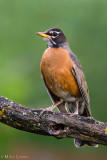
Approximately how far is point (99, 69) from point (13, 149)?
7.81ft

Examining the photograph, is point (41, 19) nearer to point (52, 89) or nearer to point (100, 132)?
point (52, 89)

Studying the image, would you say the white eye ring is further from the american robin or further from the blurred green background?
the blurred green background

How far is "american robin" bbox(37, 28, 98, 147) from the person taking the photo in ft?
24.6

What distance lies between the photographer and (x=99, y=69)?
7766mm

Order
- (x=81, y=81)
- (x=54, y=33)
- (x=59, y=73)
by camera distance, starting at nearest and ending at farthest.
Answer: (x=59, y=73)
(x=81, y=81)
(x=54, y=33)

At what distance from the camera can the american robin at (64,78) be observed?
750 cm

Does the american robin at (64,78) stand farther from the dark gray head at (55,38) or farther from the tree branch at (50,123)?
the tree branch at (50,123)

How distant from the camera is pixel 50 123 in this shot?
607 centimetres

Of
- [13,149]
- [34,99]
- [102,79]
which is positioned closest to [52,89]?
[34,99]

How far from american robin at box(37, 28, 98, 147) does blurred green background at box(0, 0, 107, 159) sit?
0.22m

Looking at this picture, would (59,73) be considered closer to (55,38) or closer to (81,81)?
(81,81)

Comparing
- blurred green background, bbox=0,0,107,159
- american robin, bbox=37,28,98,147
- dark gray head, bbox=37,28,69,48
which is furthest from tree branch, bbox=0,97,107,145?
dark gray head, bbox=37,28,69,48

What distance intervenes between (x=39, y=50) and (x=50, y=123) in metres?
2.84

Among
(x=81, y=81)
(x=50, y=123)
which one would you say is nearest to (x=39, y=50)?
(x=81, y=81)
